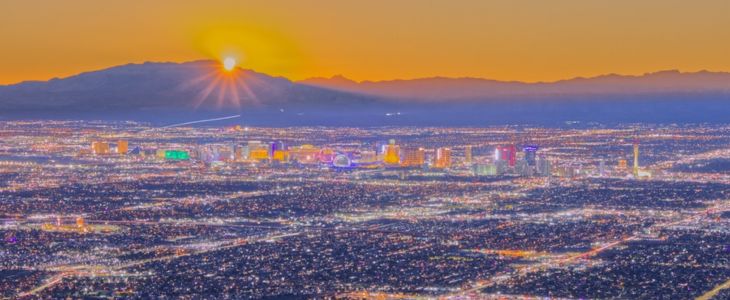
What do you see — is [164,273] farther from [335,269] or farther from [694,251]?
[694,251]

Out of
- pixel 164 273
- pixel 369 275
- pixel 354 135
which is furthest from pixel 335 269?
pixel 354 135

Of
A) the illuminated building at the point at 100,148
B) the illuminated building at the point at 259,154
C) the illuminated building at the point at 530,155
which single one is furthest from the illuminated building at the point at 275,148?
the illuminated building at the point at 530,155

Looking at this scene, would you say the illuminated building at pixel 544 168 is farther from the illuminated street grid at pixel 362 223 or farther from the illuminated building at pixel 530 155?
the illuminated building at pixel 530 155

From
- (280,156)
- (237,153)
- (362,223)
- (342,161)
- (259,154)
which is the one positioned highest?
(237,153)

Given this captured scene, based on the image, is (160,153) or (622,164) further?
(160,153)

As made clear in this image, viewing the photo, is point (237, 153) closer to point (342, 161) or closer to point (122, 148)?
point (342, 161)

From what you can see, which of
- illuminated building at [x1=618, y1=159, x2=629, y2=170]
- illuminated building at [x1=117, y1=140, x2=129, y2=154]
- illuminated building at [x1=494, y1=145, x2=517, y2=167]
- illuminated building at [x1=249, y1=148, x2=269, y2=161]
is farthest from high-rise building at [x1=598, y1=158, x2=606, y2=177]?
illuminated building at [x1=117, y1=140, x2=129, y2=154]

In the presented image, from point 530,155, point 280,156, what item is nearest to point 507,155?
point 530,155

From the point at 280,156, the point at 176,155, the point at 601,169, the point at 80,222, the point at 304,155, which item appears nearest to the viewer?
the point at 80,222

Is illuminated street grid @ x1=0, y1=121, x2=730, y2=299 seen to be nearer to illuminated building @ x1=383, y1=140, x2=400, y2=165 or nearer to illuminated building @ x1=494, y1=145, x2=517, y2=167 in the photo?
illuminated building @ x1=383, y1=140, x2=400, y2=165
